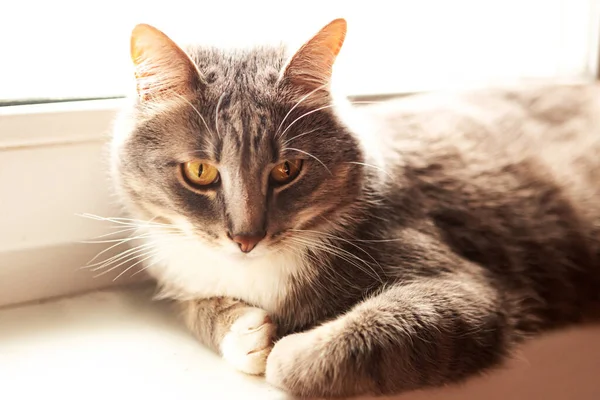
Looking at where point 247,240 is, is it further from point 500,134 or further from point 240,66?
point 500,134

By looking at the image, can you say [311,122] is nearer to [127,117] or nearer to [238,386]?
[127,117]

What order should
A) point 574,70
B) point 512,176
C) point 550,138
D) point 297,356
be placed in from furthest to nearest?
point 574,70 < point 550,138 < point 512,176 < point 297,356

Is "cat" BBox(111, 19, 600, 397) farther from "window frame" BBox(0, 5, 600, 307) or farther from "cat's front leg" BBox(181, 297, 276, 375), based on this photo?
"window frame" BBox(0, 5, 600, 307)

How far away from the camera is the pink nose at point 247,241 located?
0.97 m

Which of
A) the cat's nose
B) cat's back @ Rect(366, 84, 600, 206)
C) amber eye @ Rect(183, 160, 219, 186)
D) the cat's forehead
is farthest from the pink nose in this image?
cat's back @ Rect(366, 84, 600, 206)

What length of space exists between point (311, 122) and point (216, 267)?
11.9 inches

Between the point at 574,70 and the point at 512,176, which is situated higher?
the point at 574,70

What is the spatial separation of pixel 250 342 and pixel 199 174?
0.90ft

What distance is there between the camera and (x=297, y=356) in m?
0.94

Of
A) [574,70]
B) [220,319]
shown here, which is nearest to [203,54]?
[220,319]

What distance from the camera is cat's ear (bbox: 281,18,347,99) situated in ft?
3.25

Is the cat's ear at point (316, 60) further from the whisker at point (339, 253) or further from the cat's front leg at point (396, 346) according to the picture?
the cat's front leg at point (396, 346)

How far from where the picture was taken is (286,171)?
40.7 inches

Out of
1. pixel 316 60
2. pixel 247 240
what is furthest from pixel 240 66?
pixel 247 240
